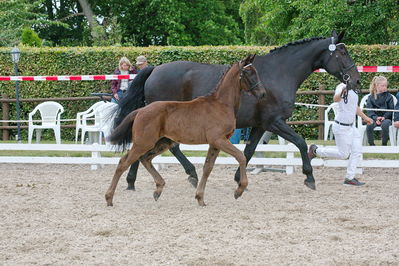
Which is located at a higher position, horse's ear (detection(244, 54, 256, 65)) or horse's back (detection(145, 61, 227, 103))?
horse's ear (detection(244, 54, 256, 65))

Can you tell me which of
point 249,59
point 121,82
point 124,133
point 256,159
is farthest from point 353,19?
point 124,133

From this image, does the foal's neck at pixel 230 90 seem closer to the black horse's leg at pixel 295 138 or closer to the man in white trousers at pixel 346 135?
the black horse's leg at pixel 295 138

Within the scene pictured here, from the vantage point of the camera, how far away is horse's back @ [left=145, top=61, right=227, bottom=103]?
7867 mm

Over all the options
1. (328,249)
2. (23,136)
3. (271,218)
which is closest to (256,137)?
(271,218)

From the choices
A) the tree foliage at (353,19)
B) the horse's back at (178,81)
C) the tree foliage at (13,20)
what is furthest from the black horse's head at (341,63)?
the tree foliage at (13,20)

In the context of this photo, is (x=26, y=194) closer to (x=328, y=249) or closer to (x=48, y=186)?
(x=48, y=186)

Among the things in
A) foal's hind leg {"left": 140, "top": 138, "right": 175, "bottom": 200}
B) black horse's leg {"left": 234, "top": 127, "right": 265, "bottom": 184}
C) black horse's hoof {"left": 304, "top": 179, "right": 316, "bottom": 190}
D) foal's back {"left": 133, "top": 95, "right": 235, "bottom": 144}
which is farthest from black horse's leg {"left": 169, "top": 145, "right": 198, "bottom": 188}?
foal's back {"left": 133, "top": 95, "right": 235, "bottom": 144}

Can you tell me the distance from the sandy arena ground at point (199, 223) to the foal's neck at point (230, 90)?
1143 millimetres

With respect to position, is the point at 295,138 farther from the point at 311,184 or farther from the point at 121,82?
the point at 121,82

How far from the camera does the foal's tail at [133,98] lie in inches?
310

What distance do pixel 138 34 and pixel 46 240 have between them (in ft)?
73.6

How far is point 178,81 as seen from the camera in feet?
26.2

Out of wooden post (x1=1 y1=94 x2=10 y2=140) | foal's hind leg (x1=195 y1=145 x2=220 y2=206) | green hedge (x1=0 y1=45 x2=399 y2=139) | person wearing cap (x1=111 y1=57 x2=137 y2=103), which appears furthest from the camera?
wooden post (x1=1 y1=94 x2=10 y2=140)

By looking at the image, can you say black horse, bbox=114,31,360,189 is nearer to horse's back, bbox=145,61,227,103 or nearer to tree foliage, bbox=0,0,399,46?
horse's back, bbox=145,61,227,103
